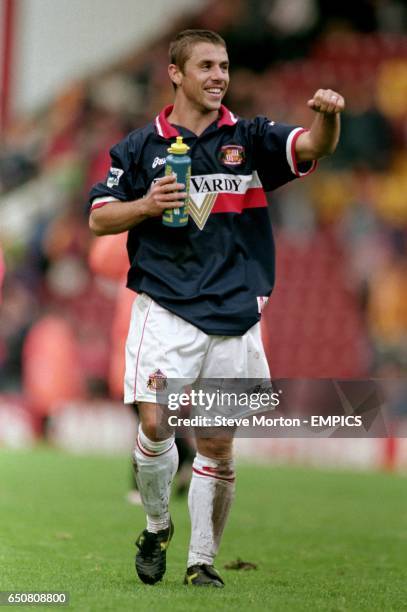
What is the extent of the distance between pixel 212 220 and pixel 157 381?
654 mm

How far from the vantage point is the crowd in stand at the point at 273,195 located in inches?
600

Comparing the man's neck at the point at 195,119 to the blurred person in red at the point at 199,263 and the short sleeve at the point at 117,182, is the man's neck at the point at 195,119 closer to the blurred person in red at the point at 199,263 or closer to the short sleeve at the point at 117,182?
the blurred person in red at the point at 199,263

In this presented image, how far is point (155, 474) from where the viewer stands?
16.9ft

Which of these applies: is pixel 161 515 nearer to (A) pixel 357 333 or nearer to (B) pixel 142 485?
(B) pixel 142 485

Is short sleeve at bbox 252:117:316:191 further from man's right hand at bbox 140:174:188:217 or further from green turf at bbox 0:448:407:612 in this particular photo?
green turf at bbox 0:448:407:612

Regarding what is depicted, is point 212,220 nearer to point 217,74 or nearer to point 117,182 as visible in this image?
point 117,182

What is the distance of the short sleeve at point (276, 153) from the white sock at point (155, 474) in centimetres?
109

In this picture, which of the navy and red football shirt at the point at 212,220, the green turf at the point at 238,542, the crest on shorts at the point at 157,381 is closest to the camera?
the green turf at the point at 238,542

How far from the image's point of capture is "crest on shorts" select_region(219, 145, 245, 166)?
5211 mm

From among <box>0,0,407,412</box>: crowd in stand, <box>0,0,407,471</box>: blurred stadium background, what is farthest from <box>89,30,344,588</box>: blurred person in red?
<box>0,0,407,412</box>: crowd in stand

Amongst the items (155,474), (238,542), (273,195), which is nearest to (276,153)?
(155,474)

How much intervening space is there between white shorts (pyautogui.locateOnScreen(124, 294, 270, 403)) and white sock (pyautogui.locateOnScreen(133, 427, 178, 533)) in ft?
0.61

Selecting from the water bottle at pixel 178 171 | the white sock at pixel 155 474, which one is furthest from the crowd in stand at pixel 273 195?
the water bottle at pixel 178 171

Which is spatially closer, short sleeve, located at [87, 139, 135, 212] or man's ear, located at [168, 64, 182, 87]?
short sleeve, located at [87, 139, 135, 212]
